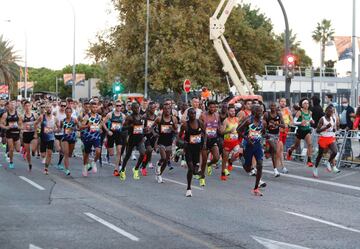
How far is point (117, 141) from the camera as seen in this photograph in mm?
18578

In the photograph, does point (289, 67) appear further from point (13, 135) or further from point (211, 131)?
point (13, 135)

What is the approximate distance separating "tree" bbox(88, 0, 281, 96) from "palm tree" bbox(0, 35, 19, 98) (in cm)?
2960

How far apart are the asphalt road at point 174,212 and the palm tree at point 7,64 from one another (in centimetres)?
6059

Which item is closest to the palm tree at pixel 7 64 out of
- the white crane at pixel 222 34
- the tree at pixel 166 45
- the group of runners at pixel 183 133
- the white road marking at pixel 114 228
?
the tree at pixel 166 45

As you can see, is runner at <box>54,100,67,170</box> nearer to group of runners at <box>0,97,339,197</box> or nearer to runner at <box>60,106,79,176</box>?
group of runners at <box>0,97,339,197</box>

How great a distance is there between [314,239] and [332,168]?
9.19 m

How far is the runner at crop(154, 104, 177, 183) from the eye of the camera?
15641 millimetres

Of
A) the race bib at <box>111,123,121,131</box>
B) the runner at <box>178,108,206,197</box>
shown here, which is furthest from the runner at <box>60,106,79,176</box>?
the runner at <box>178,108,206,197</box>

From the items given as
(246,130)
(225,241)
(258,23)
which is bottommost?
(225,241)

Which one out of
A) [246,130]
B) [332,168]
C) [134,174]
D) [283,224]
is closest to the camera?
[283,224]

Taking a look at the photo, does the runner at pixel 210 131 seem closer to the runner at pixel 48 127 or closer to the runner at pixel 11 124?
the runner at pixel 48 127

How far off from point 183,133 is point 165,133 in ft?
5.08

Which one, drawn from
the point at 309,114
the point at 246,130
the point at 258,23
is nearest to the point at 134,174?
the point at 246,130

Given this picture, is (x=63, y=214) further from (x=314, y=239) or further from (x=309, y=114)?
(x=309, y=114)
